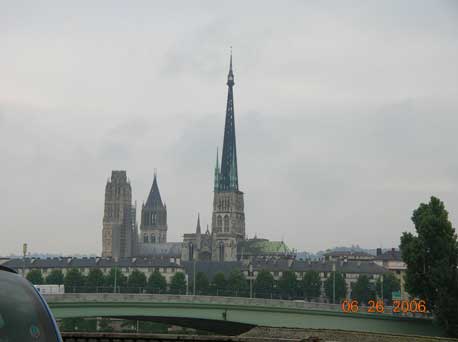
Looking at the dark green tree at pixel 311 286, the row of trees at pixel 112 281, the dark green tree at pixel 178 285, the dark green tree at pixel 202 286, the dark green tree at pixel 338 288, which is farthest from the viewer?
the dark green tree at pixel 202 286

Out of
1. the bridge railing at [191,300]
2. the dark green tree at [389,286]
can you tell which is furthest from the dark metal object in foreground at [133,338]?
the dark green tree at [389,286]

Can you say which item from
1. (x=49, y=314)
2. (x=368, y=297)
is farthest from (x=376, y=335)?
(x=368, y=297)

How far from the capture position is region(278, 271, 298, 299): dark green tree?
15125cm

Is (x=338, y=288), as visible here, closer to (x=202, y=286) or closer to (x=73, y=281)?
(x=202, y=286)

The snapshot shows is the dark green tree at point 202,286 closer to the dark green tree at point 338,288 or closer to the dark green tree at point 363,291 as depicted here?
the dark green tree at point 338,288

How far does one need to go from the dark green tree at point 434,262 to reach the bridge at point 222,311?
191 inches

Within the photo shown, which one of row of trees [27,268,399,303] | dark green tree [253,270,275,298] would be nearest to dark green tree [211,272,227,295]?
row of trees [27,268,399,303]

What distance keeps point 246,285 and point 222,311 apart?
8807 cm

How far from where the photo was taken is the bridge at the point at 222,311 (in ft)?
231

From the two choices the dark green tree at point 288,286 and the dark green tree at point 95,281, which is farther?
the dark green tree at point 95,281

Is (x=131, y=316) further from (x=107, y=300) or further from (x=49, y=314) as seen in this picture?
(x=49, y=314)

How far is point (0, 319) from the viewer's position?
718cm

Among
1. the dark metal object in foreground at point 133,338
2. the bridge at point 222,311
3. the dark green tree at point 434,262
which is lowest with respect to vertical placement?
the bridge at point 222,311

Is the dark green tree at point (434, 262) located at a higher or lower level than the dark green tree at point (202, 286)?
higher
